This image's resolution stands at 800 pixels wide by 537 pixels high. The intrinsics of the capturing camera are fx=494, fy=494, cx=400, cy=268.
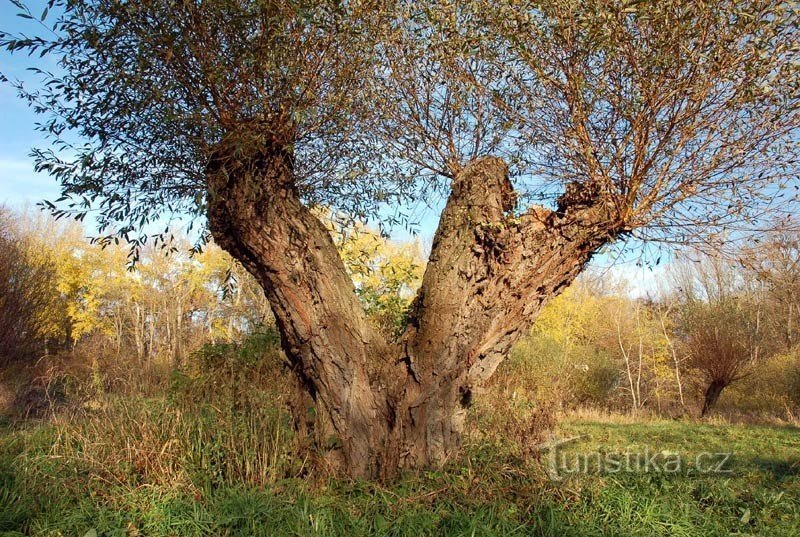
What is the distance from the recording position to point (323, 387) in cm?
428

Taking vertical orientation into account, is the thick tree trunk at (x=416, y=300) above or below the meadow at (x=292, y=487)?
above

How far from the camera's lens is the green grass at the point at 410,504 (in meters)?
3.21

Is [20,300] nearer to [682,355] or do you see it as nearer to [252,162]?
[252,162]

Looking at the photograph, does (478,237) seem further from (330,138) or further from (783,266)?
(783,266)

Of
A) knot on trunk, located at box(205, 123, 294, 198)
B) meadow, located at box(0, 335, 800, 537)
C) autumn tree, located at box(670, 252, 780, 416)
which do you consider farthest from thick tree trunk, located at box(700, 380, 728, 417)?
knot on trunk, located at box(205, 123, 294, 198)

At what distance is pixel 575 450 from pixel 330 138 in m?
4.41

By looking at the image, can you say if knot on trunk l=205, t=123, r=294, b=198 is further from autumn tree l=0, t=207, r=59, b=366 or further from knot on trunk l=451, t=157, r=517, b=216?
autumn tree l=0, t=207, r=59, b=366

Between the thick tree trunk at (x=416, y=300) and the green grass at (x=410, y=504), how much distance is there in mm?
466

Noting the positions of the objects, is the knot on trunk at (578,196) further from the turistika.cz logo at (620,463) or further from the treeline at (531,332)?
the turistika.cz logo at (620,463)

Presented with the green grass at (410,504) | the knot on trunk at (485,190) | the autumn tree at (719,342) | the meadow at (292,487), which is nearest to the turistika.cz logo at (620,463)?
the meadow at (292,487)

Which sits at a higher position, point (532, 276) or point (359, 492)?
point (532, 276)

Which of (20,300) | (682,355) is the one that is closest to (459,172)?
(20,300)

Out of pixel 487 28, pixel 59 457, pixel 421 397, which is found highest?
pixel 487 28

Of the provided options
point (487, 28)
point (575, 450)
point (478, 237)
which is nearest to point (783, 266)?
point (575, 450)
